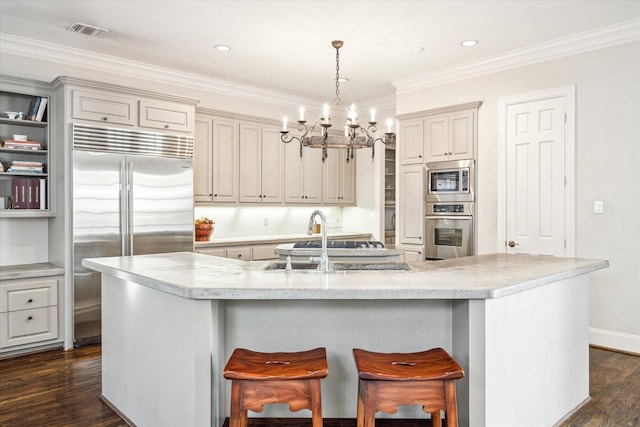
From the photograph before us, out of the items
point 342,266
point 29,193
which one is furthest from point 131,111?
point 342,266

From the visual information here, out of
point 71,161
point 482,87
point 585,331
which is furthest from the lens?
point 482,87

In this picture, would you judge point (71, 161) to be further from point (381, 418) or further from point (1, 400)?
point (381, 418)

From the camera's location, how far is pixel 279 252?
4.08 m

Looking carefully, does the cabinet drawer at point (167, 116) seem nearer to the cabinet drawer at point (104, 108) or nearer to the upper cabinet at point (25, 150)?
the cabinet drawer at point (104, 108)

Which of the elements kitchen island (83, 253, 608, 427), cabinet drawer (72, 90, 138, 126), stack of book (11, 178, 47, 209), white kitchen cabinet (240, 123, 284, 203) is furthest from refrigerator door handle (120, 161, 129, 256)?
white kitchen cabinet (240, 123, 284, 203)

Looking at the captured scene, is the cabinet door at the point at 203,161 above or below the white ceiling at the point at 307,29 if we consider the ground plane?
below

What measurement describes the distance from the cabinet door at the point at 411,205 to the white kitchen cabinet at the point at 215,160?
6.73ft

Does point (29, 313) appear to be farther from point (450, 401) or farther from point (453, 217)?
point (453, 217)

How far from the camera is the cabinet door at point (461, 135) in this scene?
5004 mm

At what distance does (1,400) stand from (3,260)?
5.48 feet

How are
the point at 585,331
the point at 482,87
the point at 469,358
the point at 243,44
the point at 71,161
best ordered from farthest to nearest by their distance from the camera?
the point at 482,87, the point at 243,44, the point at 71,161, the point at 585,331, the point at 469,358

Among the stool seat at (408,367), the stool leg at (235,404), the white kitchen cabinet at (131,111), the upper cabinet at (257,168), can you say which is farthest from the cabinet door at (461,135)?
the stool leg at (235,404)

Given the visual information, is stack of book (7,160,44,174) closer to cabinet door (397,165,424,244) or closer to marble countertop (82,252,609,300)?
marble countertop (82,252,609,300)

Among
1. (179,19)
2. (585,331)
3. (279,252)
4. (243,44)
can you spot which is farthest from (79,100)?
(585,331)
